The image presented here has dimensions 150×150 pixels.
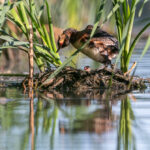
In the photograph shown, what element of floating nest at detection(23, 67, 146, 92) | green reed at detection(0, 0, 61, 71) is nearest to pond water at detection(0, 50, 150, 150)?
floating nest at detection(23, 67, 146, 92)

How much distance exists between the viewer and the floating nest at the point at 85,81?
24.7ft

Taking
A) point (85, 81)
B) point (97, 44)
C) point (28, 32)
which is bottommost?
point (85, 81)

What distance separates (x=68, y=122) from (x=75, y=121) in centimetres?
7

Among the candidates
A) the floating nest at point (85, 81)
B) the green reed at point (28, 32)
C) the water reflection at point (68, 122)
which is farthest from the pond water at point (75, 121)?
the green reed at point (28, 32)

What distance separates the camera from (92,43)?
796cm

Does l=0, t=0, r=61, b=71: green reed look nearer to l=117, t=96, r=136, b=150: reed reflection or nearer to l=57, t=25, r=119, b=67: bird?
l=57, t=25, r=119, b=67: bird

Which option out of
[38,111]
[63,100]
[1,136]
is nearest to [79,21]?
[63,100]

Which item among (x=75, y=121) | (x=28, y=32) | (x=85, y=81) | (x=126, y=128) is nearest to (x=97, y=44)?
(x=85, y=81)

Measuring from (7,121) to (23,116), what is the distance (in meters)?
0.28

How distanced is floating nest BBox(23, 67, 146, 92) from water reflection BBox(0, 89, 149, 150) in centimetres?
65

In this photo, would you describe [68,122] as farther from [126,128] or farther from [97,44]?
[97,44]

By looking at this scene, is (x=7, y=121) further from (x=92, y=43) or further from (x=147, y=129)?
(x=92, y=43)

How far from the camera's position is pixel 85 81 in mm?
7590

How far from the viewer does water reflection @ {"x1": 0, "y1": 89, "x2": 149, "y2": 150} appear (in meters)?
4.04
